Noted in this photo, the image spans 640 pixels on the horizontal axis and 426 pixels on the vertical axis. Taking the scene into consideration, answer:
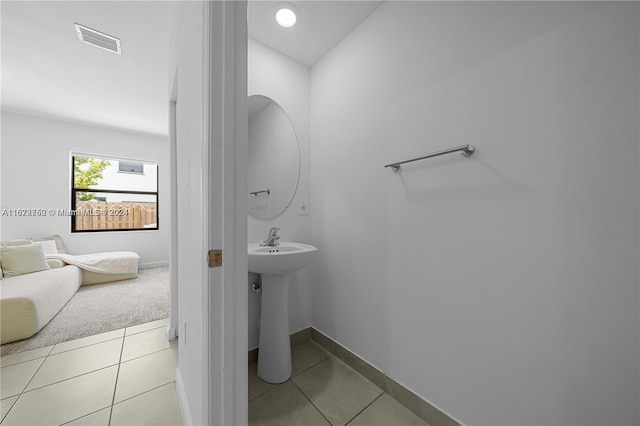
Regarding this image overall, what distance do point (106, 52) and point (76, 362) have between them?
8.32ft

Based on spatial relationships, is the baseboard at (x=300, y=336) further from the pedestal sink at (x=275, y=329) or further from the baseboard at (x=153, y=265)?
the baseboard at (x=153, y=265)

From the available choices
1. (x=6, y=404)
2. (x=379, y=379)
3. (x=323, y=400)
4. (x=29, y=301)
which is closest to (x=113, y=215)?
(x=29, y=301)

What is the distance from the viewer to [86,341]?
187 centimetres

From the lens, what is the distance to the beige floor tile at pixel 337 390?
122 cm

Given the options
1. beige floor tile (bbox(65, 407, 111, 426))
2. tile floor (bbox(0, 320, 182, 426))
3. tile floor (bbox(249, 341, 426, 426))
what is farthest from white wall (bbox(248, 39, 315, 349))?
beige floor tile (bbox(65, 407, 111, 426))

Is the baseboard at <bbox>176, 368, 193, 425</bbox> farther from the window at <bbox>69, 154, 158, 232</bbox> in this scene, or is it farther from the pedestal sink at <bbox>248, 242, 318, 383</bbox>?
the window at <bbox>69, 154, 158, 232</bbox>

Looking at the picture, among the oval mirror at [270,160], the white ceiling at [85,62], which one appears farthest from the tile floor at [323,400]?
the white ceiling at [85,62]

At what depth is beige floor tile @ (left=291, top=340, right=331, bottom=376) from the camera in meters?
1.55

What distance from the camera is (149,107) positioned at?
3225 millimetres

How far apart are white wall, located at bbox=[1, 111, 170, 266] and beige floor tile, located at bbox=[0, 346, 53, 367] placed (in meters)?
2.78

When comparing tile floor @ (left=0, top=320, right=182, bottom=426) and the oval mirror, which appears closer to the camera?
tile floor @ (left=0, top=320, right=182, bottom=426)

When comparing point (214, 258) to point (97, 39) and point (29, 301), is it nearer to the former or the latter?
point (29, 301)

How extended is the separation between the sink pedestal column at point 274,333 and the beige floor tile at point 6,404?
125 cm

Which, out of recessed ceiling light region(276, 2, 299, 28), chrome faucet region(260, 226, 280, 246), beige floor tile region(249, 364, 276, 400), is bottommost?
beige floor tile region(249, 364, 276, 400)
